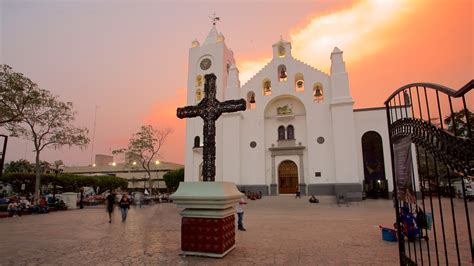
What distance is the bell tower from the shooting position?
26797 millimetres

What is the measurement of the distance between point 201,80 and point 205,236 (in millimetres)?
25436

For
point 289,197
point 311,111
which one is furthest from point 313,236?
A: point 311,111

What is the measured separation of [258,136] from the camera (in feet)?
82.2

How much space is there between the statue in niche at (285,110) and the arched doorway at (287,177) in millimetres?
4514

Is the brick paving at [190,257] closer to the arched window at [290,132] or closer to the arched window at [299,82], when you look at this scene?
the arched window at [290,132]

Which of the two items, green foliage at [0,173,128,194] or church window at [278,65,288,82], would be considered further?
green foliage at [0,173,128,194]

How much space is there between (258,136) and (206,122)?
747 inches

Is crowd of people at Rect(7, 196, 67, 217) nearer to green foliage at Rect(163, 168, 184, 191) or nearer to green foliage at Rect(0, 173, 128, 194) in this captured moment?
green foliage at Rect(0, 173, 128, 194)

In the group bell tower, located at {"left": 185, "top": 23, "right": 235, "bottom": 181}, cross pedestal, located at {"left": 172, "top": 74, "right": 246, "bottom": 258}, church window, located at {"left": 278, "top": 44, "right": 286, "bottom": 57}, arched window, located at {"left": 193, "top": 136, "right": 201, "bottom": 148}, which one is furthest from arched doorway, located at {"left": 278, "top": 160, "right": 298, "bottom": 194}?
cross pedestal, located at {"left": 172, "top": 74, "right": 246, "bottom": 258}

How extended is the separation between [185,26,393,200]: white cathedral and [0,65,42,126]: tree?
14.4 m

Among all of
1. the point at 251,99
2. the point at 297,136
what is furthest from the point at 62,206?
the point at 297,136

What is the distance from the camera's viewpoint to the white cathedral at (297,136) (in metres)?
22.0

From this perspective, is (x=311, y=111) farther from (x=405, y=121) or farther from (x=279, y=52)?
(x=405, y=121)

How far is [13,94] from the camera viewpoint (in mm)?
13992
